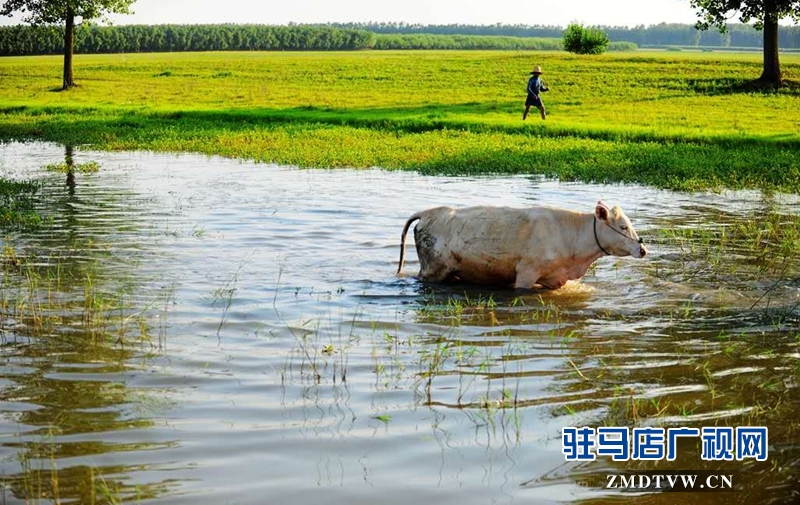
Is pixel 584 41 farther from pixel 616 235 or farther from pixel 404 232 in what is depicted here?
pixel 616 235

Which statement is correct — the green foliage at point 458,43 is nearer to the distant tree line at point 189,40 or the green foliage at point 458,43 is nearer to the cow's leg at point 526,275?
the distant tree line at point 189,40

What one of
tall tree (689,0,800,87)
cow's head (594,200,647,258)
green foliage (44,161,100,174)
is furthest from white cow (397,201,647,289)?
tall tree (689,0,800,87)

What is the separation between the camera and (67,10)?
59.0 m

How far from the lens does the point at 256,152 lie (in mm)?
28234

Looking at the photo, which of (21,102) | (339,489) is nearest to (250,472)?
(339,489)

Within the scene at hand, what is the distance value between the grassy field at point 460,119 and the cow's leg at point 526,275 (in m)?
10.4

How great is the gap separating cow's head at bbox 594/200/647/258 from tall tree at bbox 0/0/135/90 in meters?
52.2

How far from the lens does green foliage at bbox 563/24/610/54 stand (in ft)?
306

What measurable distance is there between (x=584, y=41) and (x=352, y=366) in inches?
3494

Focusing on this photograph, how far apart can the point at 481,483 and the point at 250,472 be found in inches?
58.4

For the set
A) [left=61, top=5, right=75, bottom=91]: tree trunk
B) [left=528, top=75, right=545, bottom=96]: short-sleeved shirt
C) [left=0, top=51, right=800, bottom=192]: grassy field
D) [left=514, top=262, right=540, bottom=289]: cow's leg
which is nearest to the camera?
[left=514, top=262, right=540, bottom=289]: cow's leg

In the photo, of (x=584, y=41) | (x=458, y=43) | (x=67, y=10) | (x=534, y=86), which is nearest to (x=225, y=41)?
(x=458, y=43)

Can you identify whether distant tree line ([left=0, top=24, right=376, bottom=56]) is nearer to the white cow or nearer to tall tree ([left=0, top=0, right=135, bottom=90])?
tall tree ([left=0, top=0, right=135, bottom=90])

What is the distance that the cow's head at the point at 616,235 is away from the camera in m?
11.7
